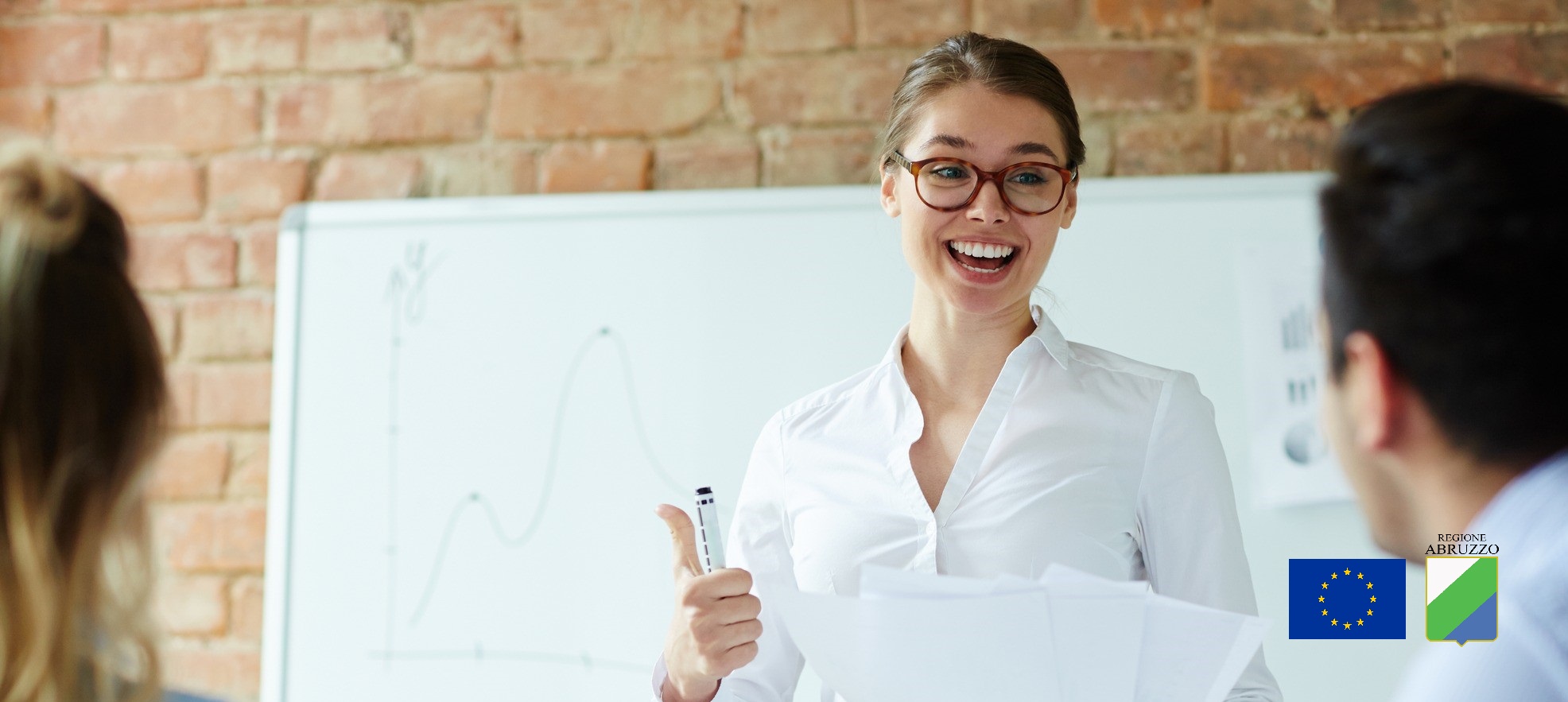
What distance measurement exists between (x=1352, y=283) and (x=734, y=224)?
1.16 meters

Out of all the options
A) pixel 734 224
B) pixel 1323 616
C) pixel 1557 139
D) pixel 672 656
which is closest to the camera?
pixel 1557 139

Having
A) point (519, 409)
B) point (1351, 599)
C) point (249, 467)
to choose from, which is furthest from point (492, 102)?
point (1351, 599)

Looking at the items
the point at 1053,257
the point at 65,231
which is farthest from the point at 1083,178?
the point at 65,231

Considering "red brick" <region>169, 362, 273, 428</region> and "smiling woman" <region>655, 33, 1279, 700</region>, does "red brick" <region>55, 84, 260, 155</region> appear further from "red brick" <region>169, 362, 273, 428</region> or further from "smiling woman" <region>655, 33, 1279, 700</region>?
"smiling woman" <region>655, 33, 1279, 700</region>

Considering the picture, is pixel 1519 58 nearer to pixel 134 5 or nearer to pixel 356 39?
pixel 356 39

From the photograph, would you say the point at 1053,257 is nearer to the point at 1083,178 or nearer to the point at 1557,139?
the point at 1083,178

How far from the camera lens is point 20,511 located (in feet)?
1.82

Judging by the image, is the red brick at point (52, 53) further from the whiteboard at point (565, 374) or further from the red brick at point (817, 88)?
the red brick at point (817, 88)

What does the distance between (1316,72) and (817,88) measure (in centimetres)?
73

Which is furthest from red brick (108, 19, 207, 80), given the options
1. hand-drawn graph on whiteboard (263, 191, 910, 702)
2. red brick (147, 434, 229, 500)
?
red brick (147, 434, 229, 500)

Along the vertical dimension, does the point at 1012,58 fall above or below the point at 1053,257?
above

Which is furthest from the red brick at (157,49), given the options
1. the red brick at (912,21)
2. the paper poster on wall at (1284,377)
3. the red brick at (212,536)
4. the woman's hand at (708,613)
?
the paper poster on wall at (1284,377)

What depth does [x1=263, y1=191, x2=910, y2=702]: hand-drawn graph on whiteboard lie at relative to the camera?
1615 millimetres

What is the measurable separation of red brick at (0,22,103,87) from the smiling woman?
148 cm
